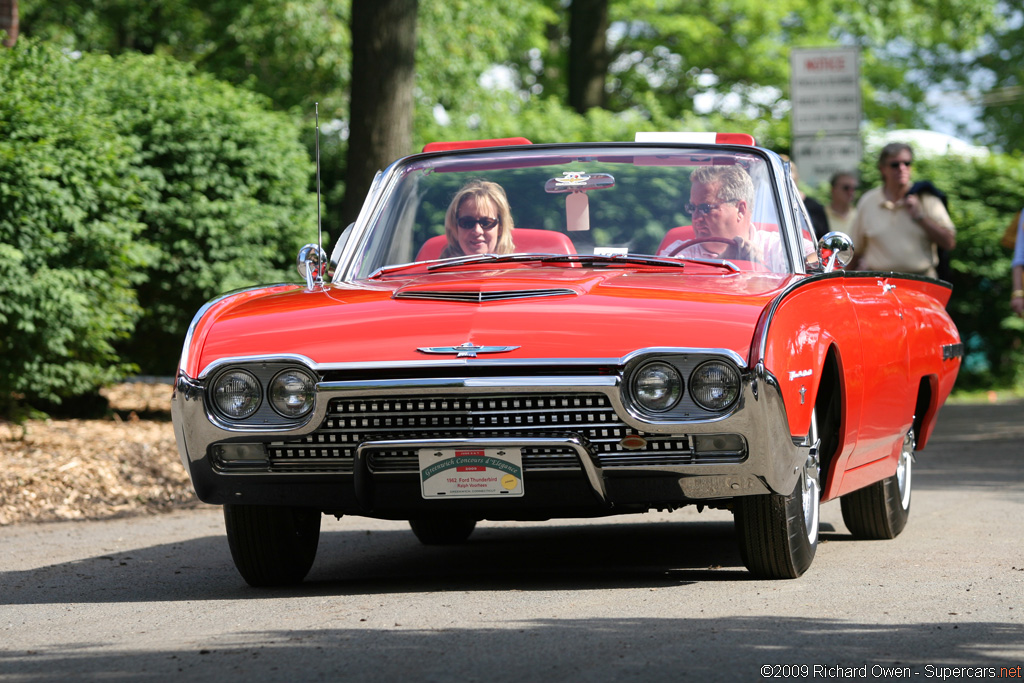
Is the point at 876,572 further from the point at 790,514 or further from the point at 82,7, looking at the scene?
the point at 82,7

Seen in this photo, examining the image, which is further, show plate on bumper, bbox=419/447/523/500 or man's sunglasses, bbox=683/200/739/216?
man's sunglasses, bbox=683/200/739/216

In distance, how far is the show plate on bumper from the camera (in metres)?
5.04

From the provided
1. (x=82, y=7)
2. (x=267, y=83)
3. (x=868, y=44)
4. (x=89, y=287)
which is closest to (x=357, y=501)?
(x=89, y=287)

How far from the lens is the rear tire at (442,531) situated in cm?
730

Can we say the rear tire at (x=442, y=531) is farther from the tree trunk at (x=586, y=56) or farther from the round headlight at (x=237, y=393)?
the tree trunk at (x=586, y=56)

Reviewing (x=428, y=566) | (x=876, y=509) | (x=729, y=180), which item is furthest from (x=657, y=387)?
(x=876, y=509)

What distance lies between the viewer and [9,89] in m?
10.3

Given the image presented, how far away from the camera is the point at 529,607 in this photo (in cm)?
515

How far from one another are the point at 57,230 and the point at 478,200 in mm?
4913

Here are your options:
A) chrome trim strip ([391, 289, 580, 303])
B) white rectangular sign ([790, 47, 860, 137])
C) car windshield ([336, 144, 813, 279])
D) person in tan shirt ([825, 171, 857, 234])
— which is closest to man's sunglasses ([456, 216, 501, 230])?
car windshield ([336, 144, 813, 279])

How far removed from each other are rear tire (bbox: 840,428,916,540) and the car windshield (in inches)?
50.2

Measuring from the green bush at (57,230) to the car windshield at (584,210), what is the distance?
13.6 ft

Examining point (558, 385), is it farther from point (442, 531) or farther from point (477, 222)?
point (442, 531)

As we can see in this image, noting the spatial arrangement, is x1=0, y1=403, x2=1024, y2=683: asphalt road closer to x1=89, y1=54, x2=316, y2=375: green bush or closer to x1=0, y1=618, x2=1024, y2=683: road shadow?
x1=0, y1=618, x2=1024, y2=683: road shadow
